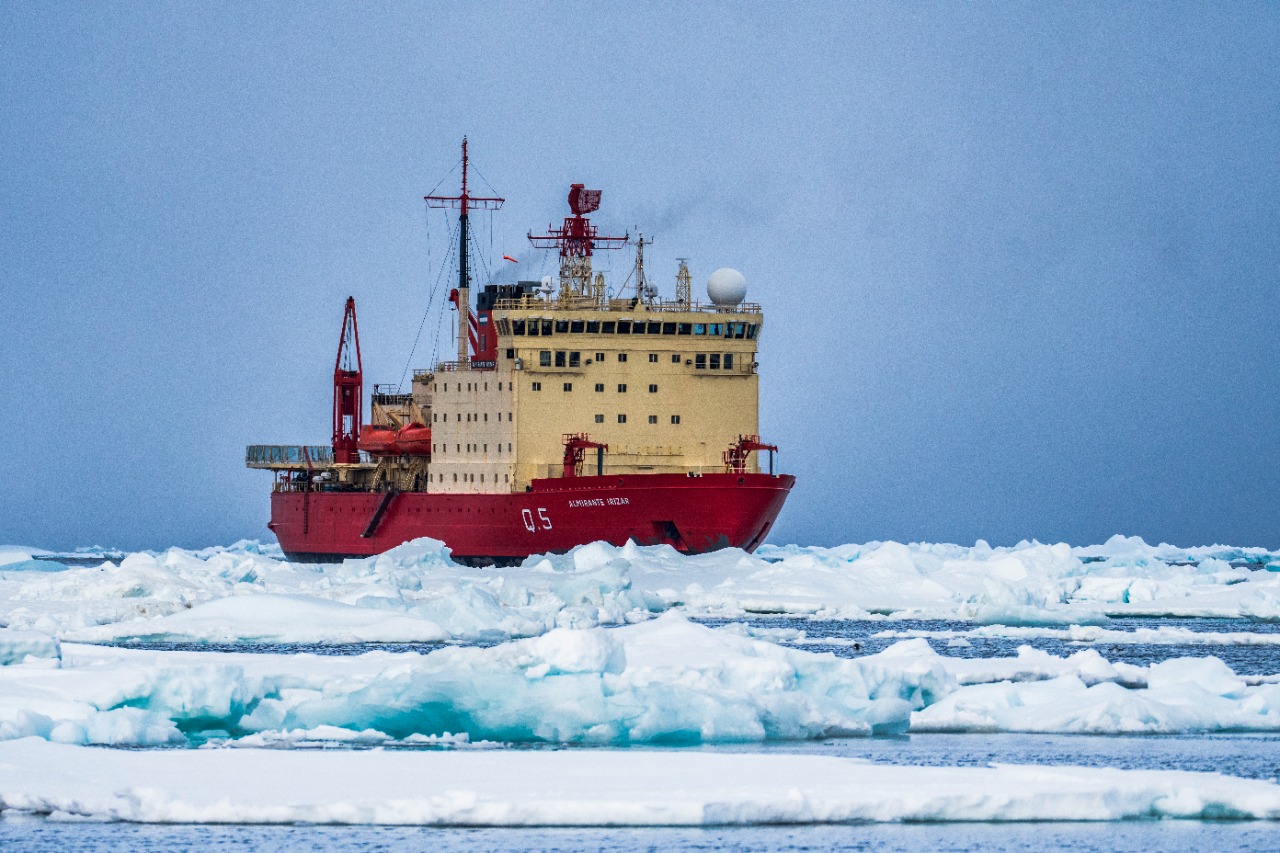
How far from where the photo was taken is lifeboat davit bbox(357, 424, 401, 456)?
51.2 metres

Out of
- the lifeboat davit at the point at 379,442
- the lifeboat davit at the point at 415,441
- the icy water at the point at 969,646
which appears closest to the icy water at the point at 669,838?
the icy water at the point at 969,646

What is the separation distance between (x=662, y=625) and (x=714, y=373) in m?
23.7

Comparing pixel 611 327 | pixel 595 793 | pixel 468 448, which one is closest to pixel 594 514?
pixel 611 327

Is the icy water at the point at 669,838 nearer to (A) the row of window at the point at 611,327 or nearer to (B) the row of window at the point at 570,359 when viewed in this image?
(B) the row of window at the point at 570,359

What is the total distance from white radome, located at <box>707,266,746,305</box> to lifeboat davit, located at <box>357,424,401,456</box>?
32.8 ft

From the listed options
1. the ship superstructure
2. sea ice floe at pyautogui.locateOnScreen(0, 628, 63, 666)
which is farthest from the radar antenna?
sea ice floe at pyautogui.locateOnScreen(0, 628, 63, 666)

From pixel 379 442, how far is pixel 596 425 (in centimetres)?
Result: 895

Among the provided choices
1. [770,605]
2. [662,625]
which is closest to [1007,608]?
[770,605]

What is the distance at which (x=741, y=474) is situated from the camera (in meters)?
42.1

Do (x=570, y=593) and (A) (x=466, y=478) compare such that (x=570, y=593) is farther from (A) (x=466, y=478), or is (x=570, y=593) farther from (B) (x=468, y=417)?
(B) (x=468, y=417)

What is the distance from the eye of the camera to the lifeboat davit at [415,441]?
166 ft

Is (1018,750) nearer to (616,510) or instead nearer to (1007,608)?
(1007,608)

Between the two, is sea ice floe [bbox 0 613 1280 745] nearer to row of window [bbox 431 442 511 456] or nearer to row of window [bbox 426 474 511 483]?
row of window [bbox 426 474 511 483]

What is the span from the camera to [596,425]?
147ft
